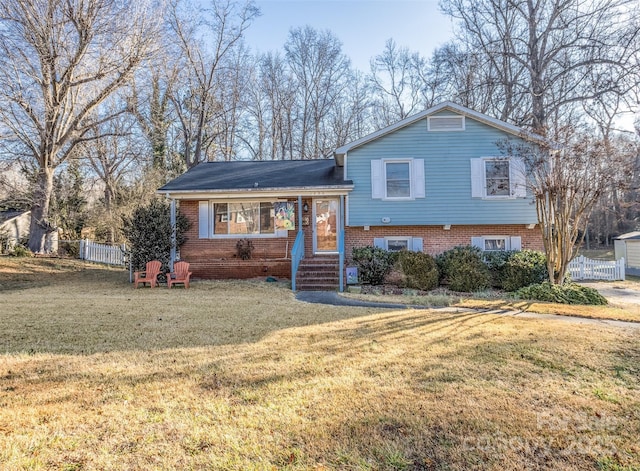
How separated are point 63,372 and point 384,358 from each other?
349cm

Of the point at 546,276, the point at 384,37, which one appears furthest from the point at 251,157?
the point at 546,276

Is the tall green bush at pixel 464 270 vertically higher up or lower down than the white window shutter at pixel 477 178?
lower down

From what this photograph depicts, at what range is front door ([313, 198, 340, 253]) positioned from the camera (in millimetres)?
13102

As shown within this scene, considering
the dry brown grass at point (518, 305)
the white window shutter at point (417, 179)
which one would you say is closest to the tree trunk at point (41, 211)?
the dry brown grass at point (518, 305)

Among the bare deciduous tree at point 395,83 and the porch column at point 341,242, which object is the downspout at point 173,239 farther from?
the bare deciduous tree at point 395,83

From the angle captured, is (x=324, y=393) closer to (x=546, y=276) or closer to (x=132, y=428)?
(x=132, y=428)

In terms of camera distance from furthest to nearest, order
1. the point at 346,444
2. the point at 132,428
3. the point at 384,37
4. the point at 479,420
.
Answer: the point at 384,37 < the point at 479,420 < the point at 132,428 < the point at 346,444

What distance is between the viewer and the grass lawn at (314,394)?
243 cm

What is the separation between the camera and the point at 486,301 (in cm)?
882

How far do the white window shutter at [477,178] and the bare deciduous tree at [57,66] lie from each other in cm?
1520

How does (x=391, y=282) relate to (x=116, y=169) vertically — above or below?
below

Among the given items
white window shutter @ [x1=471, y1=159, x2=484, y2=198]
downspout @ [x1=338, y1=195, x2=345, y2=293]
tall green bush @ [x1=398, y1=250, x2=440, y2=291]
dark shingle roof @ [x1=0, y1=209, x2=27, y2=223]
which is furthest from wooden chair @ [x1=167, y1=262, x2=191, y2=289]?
dark shingle roof @ [x1=0, y1=209, x2=27, y2=223]

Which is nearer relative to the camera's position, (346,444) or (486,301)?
(346,444)

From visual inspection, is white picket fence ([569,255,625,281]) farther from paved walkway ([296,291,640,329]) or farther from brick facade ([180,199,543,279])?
paved walkway ([296,291,640,329])
